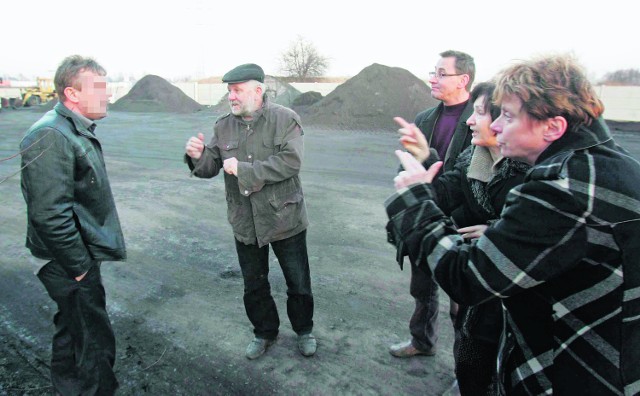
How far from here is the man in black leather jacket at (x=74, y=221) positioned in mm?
2469

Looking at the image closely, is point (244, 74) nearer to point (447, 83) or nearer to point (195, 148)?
point (195, 148)

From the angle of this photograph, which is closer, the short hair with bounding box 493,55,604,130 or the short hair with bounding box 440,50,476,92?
the short hair with bounding box 493,55,604,130

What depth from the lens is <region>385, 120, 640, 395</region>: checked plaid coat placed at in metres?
1.31

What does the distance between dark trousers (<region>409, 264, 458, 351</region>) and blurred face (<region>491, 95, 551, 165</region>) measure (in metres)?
1.81

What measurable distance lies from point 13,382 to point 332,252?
3.27m

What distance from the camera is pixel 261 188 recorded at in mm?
3164

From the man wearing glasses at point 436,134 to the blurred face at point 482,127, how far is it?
0.78 metres

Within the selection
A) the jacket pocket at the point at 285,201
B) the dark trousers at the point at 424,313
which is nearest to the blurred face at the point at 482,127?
the dark trousers at the point at 424,313

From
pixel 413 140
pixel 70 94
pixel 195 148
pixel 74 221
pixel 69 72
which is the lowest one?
pixel 74 221

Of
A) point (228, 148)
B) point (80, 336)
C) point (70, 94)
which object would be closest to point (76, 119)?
point (70, 94)

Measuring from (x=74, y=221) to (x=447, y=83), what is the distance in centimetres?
270

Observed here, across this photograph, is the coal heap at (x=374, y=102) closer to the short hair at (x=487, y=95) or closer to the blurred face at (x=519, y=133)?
the short hair at (x=487, y=95)

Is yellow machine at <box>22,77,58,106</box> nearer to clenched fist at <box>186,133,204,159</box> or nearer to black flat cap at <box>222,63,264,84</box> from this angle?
clenched fist at <box>186,133,204,159</box>

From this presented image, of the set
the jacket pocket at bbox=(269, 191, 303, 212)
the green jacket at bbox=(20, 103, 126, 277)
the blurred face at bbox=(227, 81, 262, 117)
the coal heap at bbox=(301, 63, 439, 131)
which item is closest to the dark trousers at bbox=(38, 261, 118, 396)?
the green jacket at bbox=(20, 103, 126, 277)
